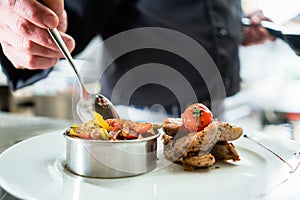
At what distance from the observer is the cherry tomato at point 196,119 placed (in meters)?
0.85

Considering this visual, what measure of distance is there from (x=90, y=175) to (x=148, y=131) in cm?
17

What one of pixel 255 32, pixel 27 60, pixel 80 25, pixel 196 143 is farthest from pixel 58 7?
pixel 255 32

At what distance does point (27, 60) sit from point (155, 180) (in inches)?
24.0

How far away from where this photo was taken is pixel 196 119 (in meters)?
0.86

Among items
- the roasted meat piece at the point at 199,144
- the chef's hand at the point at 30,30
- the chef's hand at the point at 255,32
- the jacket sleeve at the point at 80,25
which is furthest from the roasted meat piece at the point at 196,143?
the chef's hand at the point at 255,32

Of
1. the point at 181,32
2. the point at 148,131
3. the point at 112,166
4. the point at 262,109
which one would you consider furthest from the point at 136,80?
the point at 262,109

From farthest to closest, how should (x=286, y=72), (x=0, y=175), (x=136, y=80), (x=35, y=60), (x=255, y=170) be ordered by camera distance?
(x=286, y=72) < (x=136, y=80) < (x=35, y=60) < (x=255, y=170) < (x=0, y=175)

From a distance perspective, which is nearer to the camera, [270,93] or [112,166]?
[112,166]

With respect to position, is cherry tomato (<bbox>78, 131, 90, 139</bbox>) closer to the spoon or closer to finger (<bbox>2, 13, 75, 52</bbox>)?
the spoon

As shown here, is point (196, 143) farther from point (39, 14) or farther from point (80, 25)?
point (80, 25)

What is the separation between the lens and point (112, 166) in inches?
28.8

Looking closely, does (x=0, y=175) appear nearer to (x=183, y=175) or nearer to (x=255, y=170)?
(x=183, y=175)

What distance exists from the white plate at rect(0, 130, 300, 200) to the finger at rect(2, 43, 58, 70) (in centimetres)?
30

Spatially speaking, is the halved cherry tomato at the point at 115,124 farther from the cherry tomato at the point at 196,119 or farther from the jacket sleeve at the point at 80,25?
the jacket sleeve at the point at 80,25
